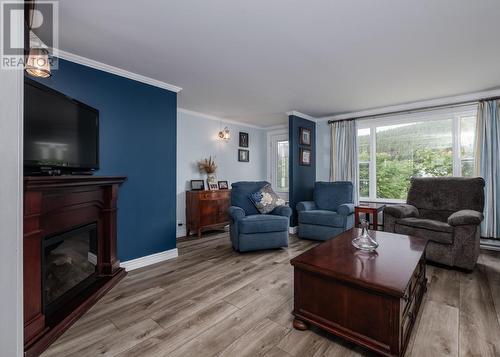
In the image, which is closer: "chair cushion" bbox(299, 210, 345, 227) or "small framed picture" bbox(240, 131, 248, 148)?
"chair cushion" bbox(299, 210, 345, 227)

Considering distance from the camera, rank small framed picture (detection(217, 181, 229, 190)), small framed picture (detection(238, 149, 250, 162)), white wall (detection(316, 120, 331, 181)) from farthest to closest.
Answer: small framed picture (detection(238, 149, 250, 162))
white wall (detection(316, 120, 331, 181))
small framed picture (detection(217, 181, 229, 190))

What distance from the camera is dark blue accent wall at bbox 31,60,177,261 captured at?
2.54 metres

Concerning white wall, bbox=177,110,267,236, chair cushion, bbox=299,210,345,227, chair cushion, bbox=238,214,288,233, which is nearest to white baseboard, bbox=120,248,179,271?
chair cushion, bbox=238,214,288,233

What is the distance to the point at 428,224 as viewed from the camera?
9.52ft

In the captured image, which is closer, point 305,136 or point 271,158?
point 305,136

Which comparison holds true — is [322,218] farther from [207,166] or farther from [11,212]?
[11,212]

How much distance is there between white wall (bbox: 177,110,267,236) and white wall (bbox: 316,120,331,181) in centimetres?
140

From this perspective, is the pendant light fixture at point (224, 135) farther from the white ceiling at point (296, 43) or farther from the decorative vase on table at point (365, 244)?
the decorative vase on table at point (365, 244)

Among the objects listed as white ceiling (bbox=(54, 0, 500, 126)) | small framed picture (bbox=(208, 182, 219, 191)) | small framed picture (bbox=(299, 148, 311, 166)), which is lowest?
small framed picture (bbox=(208, 182, 219, 191))

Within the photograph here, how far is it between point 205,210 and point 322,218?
2.01m

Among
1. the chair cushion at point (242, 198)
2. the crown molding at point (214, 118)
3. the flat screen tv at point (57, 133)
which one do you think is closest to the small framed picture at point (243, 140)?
the crown molding at point (214, 118)

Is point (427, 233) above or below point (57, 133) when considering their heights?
below

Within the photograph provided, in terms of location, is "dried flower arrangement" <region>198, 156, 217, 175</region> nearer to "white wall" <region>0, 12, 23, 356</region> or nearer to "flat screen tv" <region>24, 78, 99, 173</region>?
"flat screen tv" <region>24, 78, 99, 173</region>

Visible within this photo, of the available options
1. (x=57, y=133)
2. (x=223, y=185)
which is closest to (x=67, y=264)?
(x=57, y=133)
